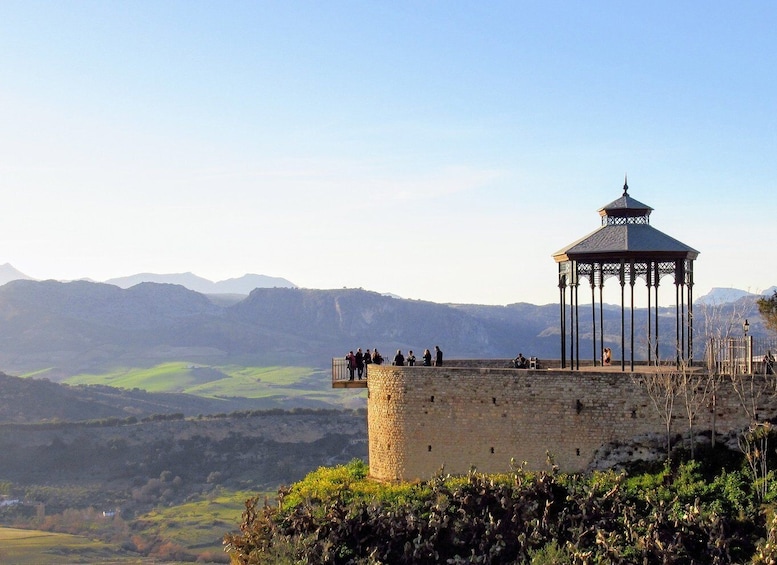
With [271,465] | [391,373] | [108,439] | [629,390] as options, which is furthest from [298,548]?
[108,439]

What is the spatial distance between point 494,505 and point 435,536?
67.7 inches

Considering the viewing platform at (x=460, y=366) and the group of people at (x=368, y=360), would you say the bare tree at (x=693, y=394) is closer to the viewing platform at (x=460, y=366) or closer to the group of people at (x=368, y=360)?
the viewing platform at (x=460, y=366)

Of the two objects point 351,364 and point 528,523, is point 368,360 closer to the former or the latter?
point 351,364

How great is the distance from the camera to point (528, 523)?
24625 millimetres

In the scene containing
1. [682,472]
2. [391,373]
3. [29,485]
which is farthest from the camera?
[29,485]

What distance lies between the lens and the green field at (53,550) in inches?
2847

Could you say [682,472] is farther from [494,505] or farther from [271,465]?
[271,465]

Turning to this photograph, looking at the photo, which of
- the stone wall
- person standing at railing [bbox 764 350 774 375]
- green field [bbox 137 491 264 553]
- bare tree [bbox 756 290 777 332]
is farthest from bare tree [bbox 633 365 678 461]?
green field [bbox 137 491 264 553]

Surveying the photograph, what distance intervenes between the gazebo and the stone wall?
2.96m

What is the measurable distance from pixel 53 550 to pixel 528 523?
2341 inches

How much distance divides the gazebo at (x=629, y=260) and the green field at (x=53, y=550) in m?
53.4

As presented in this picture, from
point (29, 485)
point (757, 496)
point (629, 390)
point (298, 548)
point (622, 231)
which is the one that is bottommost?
point (29, 485)

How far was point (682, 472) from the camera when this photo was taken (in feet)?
82.1

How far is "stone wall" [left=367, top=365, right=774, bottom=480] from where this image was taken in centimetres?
2617
